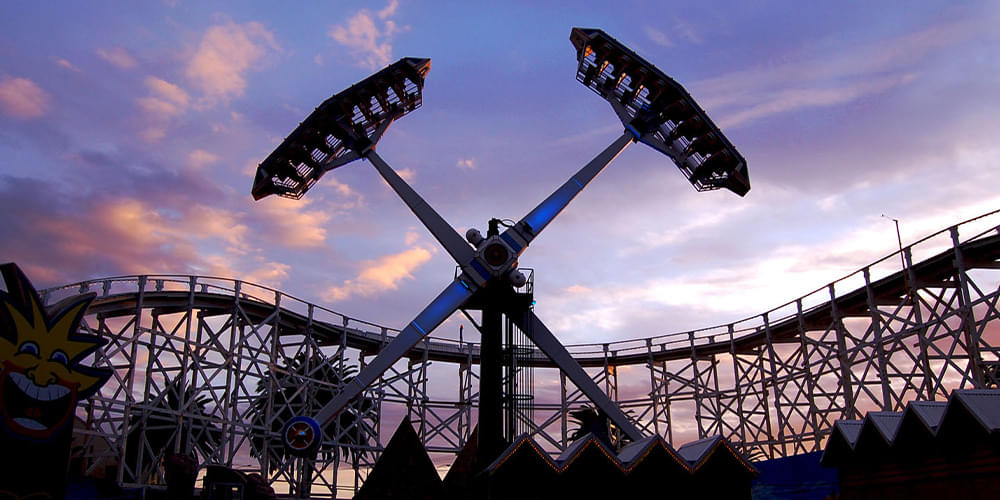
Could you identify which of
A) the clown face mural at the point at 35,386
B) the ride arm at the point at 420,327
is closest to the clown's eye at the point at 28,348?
the clown face mural at the point at 35,386

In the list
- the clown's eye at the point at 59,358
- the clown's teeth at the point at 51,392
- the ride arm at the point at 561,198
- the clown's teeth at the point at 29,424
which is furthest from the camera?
the ride arm at the point at 561,198

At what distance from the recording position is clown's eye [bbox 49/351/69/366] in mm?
18950

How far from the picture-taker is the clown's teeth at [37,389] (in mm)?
18250

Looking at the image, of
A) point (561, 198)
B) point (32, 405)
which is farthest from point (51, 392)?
point (561, 198)

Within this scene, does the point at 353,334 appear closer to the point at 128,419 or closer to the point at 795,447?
the point at 128,419

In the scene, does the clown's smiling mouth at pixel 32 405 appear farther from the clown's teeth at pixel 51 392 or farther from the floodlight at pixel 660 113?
the floodlight at pixel 660 113

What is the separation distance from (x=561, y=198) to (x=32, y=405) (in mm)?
20115

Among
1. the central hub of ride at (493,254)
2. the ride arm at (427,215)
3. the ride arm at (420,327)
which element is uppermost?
the ride arm at (427,215)

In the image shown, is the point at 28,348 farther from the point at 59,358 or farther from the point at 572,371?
the point at 572,371

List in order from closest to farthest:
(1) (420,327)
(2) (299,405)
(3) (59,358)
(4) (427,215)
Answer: (3) (59,358)
(1) (420,327)
(4) (427,215)
(2) (299,405)

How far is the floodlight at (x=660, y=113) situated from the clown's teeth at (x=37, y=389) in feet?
76.8

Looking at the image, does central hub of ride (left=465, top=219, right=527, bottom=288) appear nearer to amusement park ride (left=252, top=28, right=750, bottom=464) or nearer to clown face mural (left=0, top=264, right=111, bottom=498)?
amusement park ride (left=252, top=28, right=750, bottom=464)

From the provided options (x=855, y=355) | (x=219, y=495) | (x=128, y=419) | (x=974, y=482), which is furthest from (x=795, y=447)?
(x=128, y=419)

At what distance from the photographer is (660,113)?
33438 millimetres
